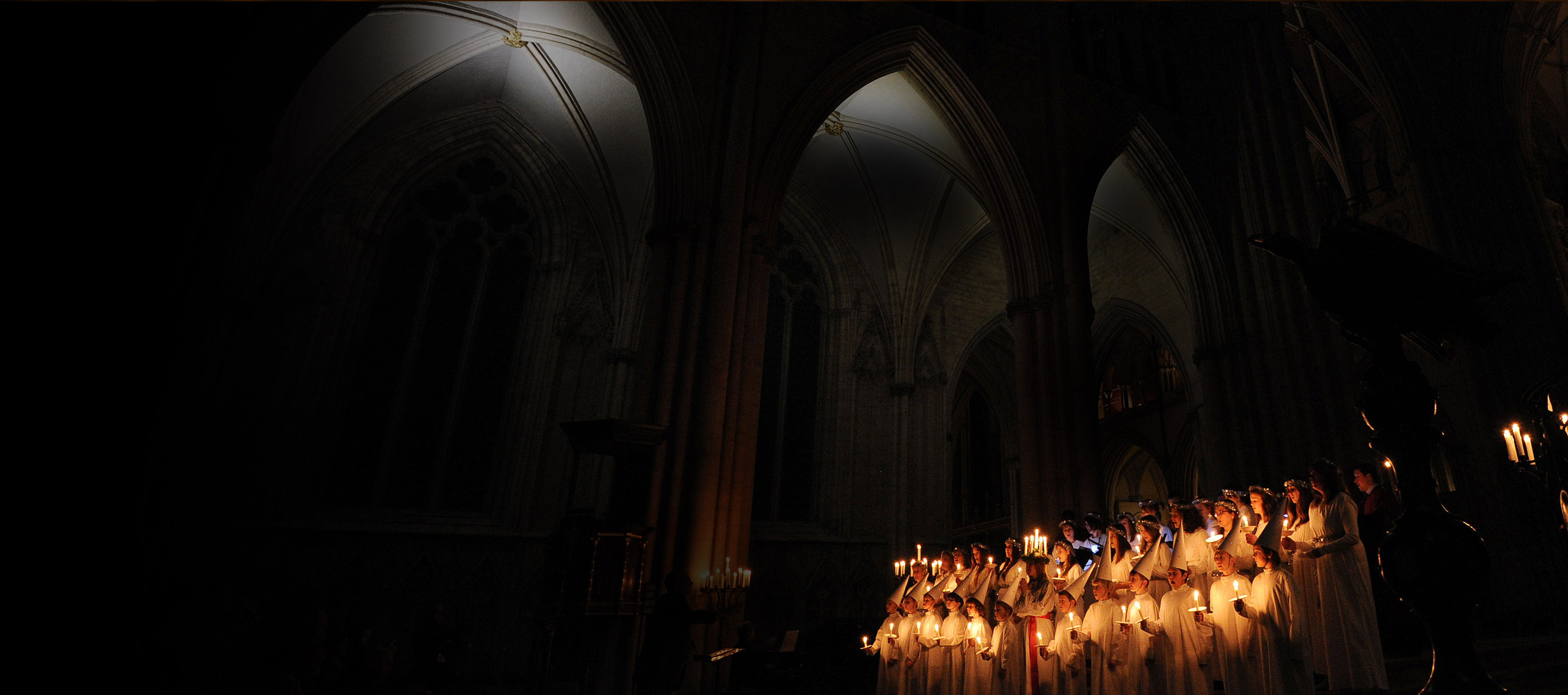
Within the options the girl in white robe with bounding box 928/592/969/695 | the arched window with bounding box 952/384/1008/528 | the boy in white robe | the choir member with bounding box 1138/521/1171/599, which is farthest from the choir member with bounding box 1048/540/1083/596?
the arched window with bounding box 952/384/1008/528

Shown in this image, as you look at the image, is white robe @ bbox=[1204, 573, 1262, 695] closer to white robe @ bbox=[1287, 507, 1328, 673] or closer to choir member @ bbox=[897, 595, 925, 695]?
white robe @ bbox=[1287, 507, 1328, 673]

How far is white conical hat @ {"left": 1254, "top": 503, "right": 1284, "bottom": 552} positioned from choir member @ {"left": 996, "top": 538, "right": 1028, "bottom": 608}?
2004 millimetres

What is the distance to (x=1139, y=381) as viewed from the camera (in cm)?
1959

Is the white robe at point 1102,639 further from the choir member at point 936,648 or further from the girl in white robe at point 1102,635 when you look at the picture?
the choir member at point 936,648

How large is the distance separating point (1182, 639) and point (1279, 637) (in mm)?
673

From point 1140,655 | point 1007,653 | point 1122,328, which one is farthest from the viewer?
point 1122,328

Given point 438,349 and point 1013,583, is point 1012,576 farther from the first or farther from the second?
point 438,349

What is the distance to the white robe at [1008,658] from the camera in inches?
258

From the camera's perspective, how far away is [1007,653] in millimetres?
6555

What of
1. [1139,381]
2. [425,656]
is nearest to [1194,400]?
[1139,381]

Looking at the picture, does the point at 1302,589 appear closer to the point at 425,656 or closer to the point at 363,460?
the point at 425,656

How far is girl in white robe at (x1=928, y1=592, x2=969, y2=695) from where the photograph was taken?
22.6 ft

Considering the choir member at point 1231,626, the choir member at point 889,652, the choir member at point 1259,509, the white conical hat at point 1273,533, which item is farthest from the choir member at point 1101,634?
the choir member at point 889,652

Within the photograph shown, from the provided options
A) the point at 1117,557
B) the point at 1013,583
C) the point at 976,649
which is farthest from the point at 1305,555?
the point at 976,649
